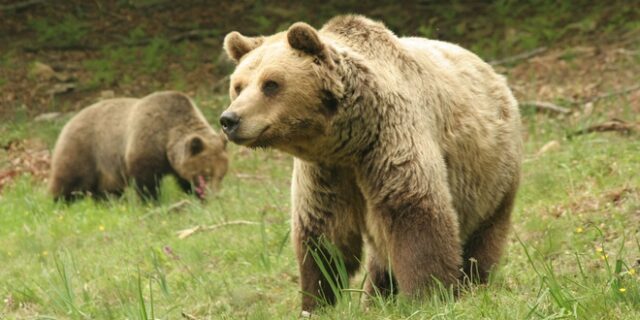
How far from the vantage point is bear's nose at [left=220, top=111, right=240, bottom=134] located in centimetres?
430

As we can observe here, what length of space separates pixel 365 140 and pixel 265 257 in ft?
6.38

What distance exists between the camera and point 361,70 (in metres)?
4.67

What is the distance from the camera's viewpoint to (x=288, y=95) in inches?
176

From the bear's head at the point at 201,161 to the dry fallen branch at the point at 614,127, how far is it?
3779 mm

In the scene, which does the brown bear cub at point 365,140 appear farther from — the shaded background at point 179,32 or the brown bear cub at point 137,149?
the shaded background at point 179,32

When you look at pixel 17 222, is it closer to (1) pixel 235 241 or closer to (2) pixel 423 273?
(1) pixel 235 241

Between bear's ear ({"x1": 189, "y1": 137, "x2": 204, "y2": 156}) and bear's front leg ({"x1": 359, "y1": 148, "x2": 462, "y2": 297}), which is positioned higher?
bear's front leg ({"x1": 359, "y1": 148, "x2": 462, "y2": 297})

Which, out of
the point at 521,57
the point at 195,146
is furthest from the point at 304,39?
the point at 521,57

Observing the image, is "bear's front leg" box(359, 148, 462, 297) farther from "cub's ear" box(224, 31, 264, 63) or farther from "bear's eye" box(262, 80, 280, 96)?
"cub's ear" box(224, 31, 264, 63)

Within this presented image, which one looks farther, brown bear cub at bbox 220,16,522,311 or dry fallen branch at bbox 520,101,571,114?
dry fallen branch at bbox 520,101,571,114

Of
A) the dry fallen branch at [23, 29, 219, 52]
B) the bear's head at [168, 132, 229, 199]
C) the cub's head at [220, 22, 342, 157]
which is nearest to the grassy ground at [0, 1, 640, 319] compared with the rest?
the bear's head at [168, 132, 229, 199]

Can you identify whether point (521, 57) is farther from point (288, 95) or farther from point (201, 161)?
point (288, 95)

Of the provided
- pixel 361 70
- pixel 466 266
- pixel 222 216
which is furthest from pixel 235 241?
pixel 361 70

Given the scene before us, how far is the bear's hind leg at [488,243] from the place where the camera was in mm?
5336
